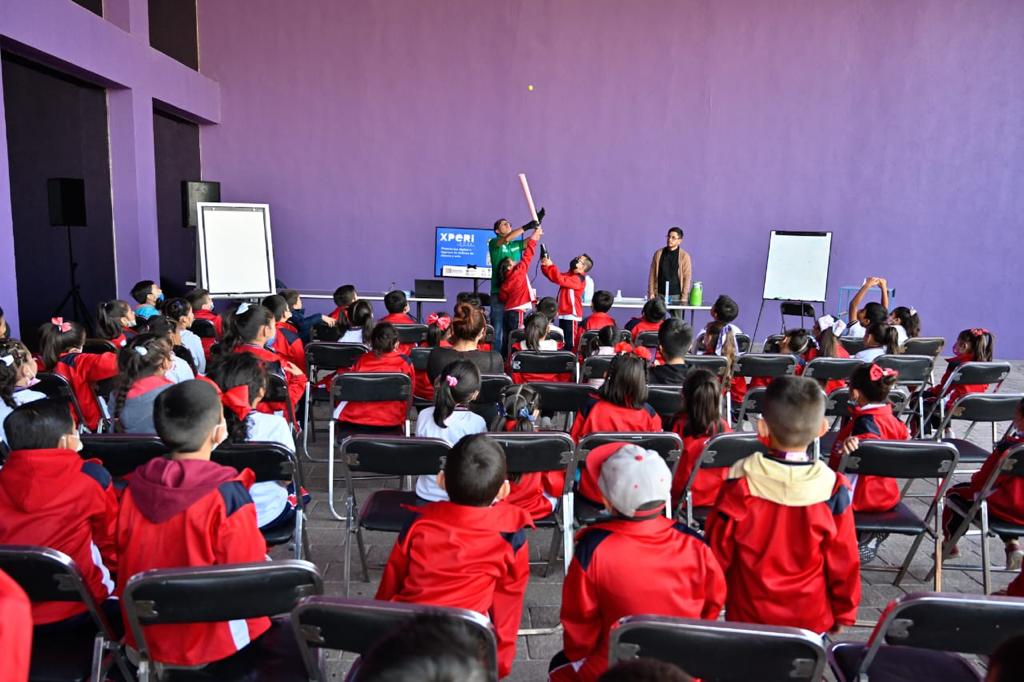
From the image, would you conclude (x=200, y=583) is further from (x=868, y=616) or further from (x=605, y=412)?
(x=868, y=616)

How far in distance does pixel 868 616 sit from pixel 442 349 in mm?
2462

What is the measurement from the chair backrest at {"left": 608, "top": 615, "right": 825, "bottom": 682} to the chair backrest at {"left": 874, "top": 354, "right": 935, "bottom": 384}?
3.61 m

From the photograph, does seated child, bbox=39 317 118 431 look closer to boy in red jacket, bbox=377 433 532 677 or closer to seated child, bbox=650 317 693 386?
boy in red jacket, bbox=377 433 532 677

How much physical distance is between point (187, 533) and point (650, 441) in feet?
5.45

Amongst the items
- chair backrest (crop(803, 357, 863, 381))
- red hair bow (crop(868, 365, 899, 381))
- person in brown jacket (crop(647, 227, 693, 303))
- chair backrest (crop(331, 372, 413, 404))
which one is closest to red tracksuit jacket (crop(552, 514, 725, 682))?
red hair bow (crop(868, 365, 899, 381))

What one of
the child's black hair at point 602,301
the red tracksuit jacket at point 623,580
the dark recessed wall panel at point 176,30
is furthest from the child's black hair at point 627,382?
the dark recessed wall panel at point 176,30

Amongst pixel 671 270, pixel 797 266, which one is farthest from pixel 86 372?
pixel 797 266

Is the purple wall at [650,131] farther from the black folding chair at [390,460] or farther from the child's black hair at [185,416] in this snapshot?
the child's black hair at [185,416]

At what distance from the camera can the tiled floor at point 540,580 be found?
2.66 metres

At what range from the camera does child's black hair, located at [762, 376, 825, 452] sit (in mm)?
2170

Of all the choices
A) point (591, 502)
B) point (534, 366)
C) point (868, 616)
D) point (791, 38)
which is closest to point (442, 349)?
point (534, 366)

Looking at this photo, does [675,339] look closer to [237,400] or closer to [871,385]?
[871,385]

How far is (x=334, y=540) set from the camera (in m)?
3.60

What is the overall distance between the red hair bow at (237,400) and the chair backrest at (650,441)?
4.39 ft
